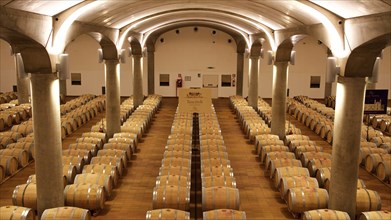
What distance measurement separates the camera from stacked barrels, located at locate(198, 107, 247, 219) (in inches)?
287

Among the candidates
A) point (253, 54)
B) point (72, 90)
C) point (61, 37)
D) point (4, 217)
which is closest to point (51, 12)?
point (61, 37)

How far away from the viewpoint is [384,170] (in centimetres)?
1098

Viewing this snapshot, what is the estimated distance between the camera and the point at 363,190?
340 inches

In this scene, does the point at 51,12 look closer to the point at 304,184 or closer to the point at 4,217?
the point at 4,217

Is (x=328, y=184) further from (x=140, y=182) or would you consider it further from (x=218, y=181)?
(x=140, y=182)

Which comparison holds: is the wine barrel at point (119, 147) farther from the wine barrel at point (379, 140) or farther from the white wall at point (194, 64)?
the white wall at point (194, 64)

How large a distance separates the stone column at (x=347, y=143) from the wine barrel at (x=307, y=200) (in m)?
0.20

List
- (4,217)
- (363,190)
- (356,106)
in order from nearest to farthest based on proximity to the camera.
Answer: (4,217) < (356,106) < (363,190)

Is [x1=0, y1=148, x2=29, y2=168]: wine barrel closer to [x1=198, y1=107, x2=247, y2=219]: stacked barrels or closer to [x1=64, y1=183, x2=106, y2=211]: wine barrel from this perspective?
[x1=64, y1=183, x2=106, y2=211]: wine barrel

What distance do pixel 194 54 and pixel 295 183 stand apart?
20426mm

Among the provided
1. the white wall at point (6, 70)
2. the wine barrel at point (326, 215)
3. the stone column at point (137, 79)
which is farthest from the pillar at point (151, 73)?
the wine barrel at point (326, 215)

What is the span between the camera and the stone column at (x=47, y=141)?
26.3 feet

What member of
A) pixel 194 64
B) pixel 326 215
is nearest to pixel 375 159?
pixel 326 215

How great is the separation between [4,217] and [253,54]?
16.2m
